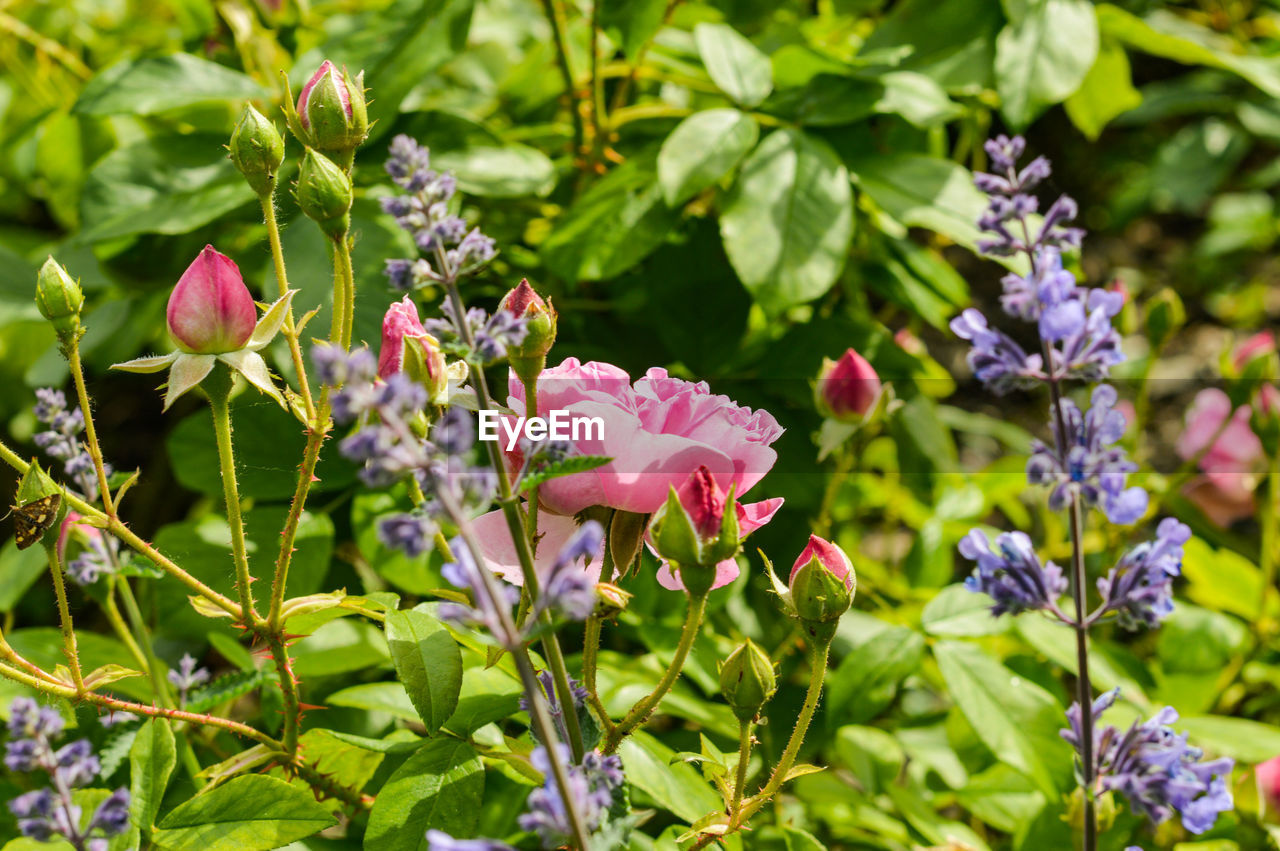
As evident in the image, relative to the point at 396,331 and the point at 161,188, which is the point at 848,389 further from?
the point at 161,188

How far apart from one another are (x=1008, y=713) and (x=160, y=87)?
88 centimetres

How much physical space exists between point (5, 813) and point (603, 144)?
77cm

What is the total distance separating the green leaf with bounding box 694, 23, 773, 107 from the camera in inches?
35.2

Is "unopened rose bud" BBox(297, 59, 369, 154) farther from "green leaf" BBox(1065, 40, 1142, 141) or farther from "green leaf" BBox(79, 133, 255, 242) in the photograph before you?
"green leaf" BBox(1065, 40, 1142, 141)

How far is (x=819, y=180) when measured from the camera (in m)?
0.85

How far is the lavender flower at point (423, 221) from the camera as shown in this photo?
38cm

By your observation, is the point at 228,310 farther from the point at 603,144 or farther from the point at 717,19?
the point at 717,19

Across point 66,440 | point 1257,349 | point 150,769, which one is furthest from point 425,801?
point 1257,349

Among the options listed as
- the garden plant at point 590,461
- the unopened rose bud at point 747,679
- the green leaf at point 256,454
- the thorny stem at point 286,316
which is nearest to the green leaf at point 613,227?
the garden plant at point 590,461

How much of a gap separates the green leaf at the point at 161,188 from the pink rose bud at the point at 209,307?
0.37 m

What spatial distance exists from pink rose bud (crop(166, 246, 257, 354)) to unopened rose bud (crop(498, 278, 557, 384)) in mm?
145

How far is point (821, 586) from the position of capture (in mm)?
481

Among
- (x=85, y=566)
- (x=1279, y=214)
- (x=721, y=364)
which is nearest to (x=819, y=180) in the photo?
(x=721, y=364)

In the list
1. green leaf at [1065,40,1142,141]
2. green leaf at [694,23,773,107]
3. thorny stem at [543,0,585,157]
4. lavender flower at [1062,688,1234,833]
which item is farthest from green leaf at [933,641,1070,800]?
green leaf at [1065,40,1142,141]
